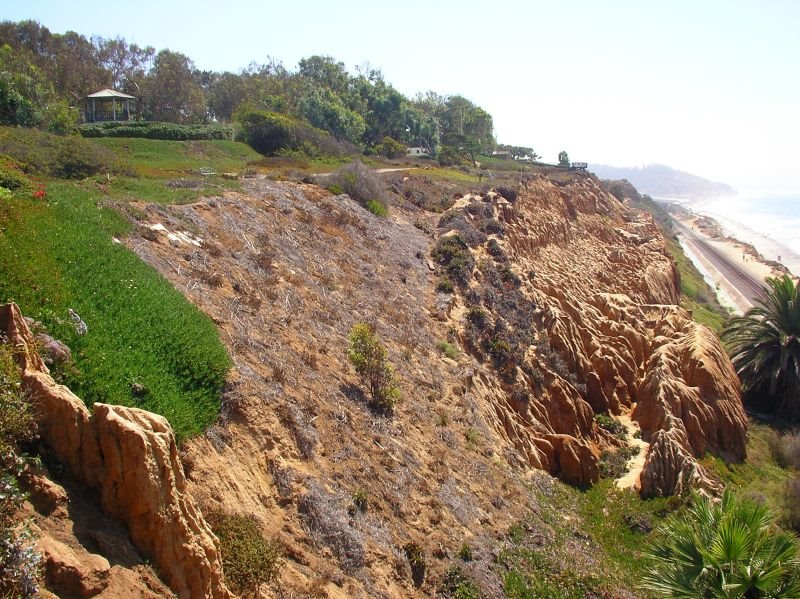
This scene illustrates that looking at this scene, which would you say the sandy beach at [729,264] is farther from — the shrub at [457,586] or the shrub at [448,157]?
the shrub at [457,586]

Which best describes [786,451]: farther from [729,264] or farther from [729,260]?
[729,260]

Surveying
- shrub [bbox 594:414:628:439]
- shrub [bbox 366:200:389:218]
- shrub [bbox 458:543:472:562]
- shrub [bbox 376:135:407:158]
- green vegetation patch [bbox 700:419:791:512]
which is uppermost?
shrub [bbox 376:135:407:158]

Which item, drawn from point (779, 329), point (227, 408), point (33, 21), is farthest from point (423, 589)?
point (33, 21)

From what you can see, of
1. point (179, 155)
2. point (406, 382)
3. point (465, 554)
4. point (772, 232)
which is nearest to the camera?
point (465, 554)

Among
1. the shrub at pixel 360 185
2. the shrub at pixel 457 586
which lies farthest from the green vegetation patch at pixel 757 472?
the shrub at pixel 360 185

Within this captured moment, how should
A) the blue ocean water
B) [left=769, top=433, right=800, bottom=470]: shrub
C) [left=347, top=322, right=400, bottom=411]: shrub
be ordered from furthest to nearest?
1. the blue ocean water
2. [left=769, top=433, right=800, bottom=470]: shrub
3. [left=347, top=322, right=400, bottom=411]: shrub

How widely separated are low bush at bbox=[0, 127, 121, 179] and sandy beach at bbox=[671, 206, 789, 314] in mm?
45924

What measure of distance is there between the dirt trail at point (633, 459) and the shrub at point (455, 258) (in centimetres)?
861

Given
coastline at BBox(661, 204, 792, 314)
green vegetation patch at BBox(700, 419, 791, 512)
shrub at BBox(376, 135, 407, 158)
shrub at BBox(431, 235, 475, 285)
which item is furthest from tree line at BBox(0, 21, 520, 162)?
green vegetation patch at BBox(700, 419, 791, 512)

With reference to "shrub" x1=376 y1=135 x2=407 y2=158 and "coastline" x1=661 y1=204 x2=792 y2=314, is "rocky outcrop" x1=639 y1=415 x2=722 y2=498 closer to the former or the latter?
"coastline" x1=661 y1=204 x2=792 y2=314

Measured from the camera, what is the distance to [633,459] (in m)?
20.7

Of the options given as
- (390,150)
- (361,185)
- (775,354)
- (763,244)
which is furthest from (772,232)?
(361,185)

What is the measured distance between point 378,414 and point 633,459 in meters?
11.2

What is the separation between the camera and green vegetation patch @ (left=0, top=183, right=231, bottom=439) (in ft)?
28.7
